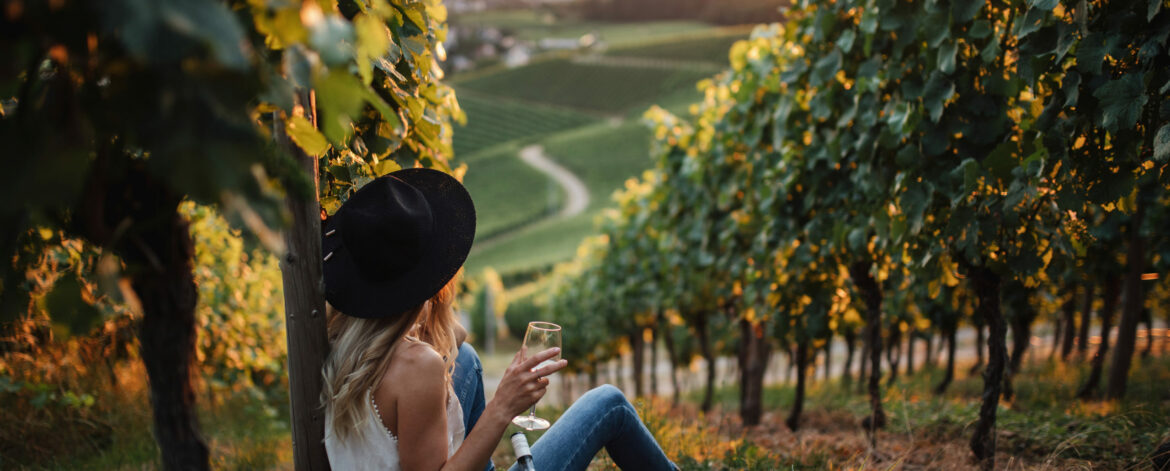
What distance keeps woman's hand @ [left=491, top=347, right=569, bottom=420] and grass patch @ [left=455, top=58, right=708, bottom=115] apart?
64.1 m

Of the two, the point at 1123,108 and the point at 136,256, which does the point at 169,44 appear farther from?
the point at 1123,108

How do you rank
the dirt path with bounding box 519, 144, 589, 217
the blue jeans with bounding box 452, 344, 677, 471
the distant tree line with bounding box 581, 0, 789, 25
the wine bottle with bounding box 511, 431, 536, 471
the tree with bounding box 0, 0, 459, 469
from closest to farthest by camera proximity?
the tree with bounding box 0, 0, 459, 469
the wine bottle with bounding box 511, 431, 536, 471
the blue jeans with bounding box 452, 344, 677, 471
the dirt path with bounding box 519, 144, 589, 217
the distant tree line with bounding box 581, 0, 789, 25

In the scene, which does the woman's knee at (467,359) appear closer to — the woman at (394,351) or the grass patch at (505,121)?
the woman at (394,351)

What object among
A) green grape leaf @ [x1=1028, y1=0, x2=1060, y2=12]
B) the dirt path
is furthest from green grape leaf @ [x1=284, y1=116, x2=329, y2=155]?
the dirt path

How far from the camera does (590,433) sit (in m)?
2.18

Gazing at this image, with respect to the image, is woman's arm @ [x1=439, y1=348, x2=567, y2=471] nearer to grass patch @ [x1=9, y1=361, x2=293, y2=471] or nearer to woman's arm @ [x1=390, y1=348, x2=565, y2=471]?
woman's arm @ [x1=390, y1=348, x2=565, y2=471]

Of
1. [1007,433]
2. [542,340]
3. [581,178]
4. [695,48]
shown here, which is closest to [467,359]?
[542,340]

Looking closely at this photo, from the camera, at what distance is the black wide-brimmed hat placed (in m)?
1.67

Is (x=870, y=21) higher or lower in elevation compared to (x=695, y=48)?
lower

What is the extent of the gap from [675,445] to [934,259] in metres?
1.34

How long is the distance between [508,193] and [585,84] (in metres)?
27.0

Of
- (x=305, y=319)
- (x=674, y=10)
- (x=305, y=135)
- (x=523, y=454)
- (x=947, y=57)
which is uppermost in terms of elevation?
(x=674, y=10)

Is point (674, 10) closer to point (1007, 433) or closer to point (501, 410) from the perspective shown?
point (1007, 433)

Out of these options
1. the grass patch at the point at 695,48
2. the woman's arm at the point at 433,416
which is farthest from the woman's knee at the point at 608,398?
the grass patch at the point at 695,48
